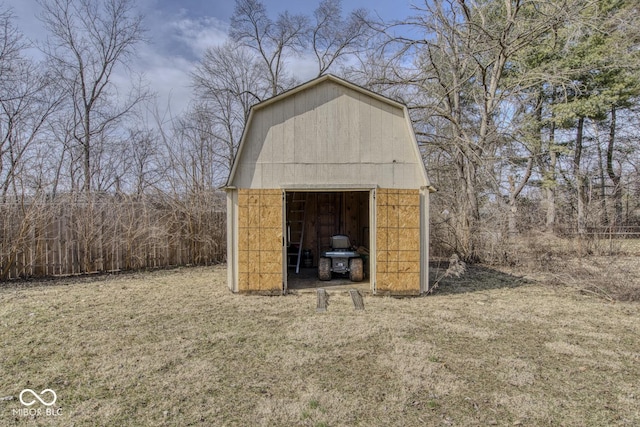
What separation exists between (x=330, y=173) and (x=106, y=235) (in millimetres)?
5832

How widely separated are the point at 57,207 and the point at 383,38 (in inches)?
380

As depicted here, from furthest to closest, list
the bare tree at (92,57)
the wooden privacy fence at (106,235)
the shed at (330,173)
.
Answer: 1. the bare tree at (92,57)
2. the wooden privacy fence at (106,235)
3. the shed at (330,173)

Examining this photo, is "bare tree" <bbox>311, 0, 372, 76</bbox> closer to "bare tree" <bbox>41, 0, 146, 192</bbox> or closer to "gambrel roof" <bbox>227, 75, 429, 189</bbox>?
"bare tree" <bbox>41, 0, 146, 192</bbox>

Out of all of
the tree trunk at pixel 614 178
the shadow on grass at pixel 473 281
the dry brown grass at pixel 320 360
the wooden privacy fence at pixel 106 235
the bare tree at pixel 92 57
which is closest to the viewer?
the dry brown grass at pixel 320 360

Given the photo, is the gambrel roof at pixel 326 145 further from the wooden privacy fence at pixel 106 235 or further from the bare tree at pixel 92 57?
the bare tree at pixel 92 57

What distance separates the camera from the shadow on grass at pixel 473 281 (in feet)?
22.3

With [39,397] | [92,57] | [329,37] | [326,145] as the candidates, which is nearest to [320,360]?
[39,397]

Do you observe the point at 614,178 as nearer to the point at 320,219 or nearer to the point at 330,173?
the point at 320,219

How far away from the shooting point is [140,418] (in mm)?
2387

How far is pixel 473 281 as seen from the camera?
24.8 feet

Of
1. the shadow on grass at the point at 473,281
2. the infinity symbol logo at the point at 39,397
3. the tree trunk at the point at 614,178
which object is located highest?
the tree trunk at the point at 614,178

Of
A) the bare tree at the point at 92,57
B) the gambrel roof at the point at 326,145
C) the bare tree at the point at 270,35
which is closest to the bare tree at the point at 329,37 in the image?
the bare tree at the point at 270,35

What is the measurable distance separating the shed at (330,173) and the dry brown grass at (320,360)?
2.12 feet

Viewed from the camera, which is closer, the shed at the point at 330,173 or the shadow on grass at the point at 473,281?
the shed at the point at 330,173
